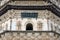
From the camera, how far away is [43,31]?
1037 inches

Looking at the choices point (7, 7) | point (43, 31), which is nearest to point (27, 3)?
point (7, 7)

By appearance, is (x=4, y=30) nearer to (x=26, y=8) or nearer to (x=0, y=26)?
(x=0, y=26)

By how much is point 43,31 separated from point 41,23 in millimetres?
1290

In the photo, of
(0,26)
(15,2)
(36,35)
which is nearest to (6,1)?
(15,2)

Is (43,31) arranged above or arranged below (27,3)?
below

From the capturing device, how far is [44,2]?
28.8m

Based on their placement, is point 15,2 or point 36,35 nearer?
point 36,35

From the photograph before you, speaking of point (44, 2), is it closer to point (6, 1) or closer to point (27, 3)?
point (27, 3)

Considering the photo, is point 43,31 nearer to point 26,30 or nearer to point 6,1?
point 26,30

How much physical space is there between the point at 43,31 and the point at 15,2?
195 inches

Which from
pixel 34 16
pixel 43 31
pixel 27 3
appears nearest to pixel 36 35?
pixel 43 31

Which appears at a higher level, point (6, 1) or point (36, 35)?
point (6, 1)

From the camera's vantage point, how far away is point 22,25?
2719 centimetres

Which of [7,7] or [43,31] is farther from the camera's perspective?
[7,7]
